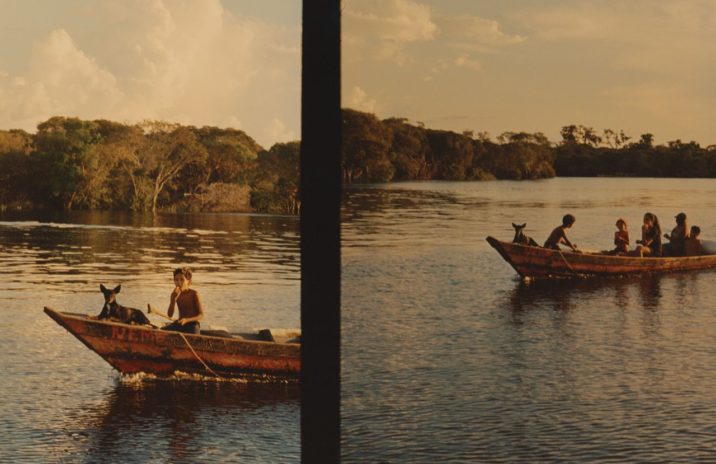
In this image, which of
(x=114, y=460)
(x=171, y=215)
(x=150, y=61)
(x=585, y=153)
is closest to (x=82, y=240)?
(x=171, y=215)

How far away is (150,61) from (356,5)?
4.83 meters

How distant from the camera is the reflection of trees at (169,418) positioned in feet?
19.1

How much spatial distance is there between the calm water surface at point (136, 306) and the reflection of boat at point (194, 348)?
24cm

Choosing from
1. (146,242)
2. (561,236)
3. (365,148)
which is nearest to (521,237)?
(561,236)

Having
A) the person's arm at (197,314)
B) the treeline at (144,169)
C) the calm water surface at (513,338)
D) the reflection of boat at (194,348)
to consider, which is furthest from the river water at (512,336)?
the treeline at (144,169)

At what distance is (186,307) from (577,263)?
6.99 feet

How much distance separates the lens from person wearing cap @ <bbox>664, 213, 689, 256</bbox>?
262 centimetres

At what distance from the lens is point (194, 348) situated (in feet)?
16.9

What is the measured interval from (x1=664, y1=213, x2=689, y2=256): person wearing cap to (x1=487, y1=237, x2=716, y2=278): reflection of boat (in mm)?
26

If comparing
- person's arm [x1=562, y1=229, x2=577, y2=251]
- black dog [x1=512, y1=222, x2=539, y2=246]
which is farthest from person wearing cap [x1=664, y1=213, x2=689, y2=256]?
black dog [x1=512, y1=222, x2=539, y2=246]

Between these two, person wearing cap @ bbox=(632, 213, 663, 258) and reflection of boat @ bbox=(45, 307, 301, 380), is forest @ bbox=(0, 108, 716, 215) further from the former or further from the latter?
person wearing cap @ bbox=(632, 213, 663, 258)

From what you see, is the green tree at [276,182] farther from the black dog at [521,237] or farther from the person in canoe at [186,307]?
the black dog at [521,237]

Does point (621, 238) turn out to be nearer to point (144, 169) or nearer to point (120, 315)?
point (120, 315)

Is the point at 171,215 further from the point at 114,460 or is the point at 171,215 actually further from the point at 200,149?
the point at 114,460
